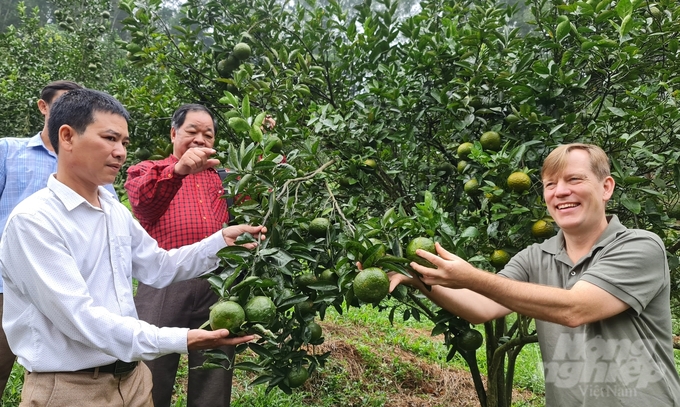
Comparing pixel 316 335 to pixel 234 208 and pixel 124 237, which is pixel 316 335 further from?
pixel 124 237

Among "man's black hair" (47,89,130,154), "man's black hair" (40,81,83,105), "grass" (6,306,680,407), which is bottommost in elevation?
"grass" (6,306,680,407)

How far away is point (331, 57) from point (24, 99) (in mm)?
4411

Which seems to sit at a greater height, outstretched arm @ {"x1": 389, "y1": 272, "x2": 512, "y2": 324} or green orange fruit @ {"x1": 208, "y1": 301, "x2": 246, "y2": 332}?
outstretched arm @ {"x1": 389, "y1": 272, "x2": 512, "y2": 324}

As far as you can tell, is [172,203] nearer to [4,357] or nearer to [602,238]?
[4,357]

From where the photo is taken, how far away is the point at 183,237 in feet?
7.59

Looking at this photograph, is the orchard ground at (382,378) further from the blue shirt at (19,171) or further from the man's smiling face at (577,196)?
the man's smiling face at (577,196)

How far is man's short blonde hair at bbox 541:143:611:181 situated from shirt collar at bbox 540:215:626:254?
0.15 m

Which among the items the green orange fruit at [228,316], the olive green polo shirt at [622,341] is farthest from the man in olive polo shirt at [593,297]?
the green orange fruit at [228,316]

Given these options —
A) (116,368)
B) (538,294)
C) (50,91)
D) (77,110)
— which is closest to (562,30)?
(538,294)

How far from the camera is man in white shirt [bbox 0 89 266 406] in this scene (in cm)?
135

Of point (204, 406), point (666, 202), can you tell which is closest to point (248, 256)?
point (204, 406)

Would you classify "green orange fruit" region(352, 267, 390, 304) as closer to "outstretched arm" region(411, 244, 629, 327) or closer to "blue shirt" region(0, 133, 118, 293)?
"outstretched arm" region(411, 244, 629, 327)

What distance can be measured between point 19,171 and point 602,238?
2478 millimetres

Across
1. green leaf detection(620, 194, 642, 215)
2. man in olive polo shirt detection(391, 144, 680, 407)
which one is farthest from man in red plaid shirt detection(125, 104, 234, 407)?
green leaf detection(620, 194, 642, 215)
